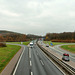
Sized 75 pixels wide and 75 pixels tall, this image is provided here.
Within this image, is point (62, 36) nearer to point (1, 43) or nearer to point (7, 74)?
point (1, 43)

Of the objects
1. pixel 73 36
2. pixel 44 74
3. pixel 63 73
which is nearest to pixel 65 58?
pixel 63 73

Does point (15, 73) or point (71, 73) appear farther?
point (15, 73)

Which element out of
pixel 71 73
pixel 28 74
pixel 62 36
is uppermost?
pixel 62 36

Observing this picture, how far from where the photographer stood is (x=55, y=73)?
10414 millimetres

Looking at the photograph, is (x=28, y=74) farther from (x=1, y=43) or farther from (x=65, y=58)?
(x=1, y=43)

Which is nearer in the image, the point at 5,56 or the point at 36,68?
the point at 36,68

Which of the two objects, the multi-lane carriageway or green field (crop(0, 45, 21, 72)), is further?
green field (crop(0, 45, 21, 72))

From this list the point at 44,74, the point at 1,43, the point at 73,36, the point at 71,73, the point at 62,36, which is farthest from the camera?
the point at 62,36

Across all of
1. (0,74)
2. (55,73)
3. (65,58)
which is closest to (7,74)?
(0,74)

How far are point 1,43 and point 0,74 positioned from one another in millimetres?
35007

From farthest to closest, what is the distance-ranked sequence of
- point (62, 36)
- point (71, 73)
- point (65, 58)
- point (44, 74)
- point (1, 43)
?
point (62, 36)
point (1, 43)
point (65, 58)
point (44, 74)
point (71, 73)

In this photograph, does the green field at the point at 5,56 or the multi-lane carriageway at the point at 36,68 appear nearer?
the multi-lane carriageway at the point at 36,68

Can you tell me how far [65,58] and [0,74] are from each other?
14463 mm

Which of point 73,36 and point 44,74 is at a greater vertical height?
point 73,36
